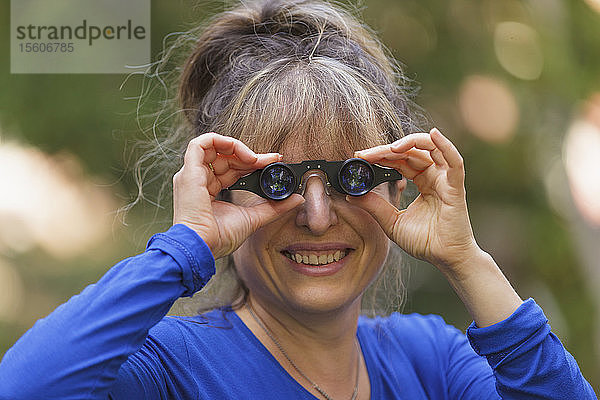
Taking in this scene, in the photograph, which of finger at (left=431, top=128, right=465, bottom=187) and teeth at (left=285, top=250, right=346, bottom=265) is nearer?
finger at (left=431, top=128, right=465, bottom=187)

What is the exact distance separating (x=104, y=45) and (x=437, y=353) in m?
2.62

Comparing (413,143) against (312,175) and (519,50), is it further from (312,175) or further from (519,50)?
(519,50)

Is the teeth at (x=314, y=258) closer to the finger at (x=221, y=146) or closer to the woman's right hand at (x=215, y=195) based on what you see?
the woman's right hand at (x=215, y=195)

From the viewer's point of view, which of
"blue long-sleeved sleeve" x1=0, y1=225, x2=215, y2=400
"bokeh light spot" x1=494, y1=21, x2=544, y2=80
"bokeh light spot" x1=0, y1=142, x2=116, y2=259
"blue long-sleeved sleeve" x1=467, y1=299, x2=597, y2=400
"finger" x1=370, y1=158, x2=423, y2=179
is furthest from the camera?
"bokeh light spot" x1=494, y1=21, x2=544, y2=80

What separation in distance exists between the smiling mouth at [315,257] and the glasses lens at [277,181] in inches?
8.7

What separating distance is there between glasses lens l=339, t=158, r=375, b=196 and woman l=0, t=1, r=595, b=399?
0.03 meters

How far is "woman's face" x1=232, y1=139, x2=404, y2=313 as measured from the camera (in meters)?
2.36

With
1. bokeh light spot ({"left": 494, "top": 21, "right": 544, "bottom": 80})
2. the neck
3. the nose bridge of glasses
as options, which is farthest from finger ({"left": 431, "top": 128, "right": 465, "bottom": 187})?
bokeh light spot ({"left": 494, "top": 21, "right": 544, "bottom": 80})

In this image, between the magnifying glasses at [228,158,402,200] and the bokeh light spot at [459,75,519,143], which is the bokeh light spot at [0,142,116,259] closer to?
the bokeh light spot at [459,75,519,143]

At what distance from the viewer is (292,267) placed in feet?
7.80

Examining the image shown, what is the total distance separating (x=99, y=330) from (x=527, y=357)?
1259 millimetres

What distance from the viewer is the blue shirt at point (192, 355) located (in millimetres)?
1838

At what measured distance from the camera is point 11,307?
542 cm

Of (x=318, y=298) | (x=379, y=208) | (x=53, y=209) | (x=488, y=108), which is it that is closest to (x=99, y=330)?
(x=318, y=298)
